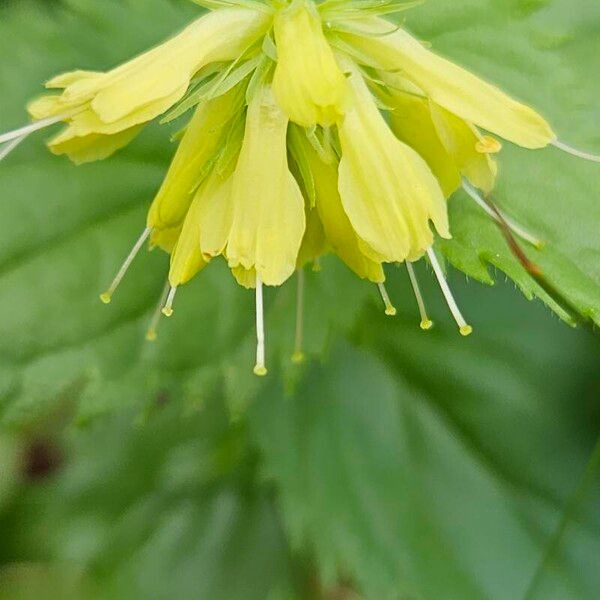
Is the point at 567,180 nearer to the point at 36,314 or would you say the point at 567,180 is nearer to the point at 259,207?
the point at 259,207

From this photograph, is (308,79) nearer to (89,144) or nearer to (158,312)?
(89,144)

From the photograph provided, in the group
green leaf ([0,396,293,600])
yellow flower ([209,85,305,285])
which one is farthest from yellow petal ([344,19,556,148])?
green leaf ([0,396,293,600])

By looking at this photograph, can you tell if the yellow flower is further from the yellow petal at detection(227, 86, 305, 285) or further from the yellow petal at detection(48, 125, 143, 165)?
the yellow petal at detection(48, 125, 143, 165)

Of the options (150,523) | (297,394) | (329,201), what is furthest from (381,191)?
(150,523)

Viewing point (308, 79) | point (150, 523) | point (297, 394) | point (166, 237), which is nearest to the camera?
point (308, 79)

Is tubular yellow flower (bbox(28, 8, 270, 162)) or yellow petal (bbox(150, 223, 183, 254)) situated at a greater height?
tubular yellow flower (bbox(28, 8, 270, 162))

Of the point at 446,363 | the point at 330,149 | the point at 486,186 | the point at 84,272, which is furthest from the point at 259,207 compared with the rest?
the point at 446,363
